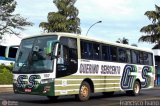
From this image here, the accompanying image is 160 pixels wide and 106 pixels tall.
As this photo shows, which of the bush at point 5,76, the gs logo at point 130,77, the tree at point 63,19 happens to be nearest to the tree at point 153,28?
the tree at point 63,19

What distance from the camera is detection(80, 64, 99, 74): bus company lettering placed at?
20.5 meters

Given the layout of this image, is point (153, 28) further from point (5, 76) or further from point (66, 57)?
point (66, 57)

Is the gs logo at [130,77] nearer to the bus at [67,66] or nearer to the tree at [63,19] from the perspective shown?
the bus at [67,66]

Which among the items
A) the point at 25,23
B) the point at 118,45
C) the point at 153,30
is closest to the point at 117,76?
the point at 118,45

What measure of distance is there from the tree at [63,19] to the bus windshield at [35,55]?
132ft

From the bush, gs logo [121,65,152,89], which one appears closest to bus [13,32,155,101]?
gs logo [121,65,152,89]

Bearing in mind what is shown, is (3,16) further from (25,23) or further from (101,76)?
(101,76)

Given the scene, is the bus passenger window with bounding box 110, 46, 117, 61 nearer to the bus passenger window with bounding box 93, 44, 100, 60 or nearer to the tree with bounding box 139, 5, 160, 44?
the bus passenger window with bounding box 93, 44, 100, 60

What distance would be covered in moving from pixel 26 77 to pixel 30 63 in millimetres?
634

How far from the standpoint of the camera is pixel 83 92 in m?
20.7

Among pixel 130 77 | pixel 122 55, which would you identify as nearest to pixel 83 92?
pixel 122 55

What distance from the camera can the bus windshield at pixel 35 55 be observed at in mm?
18672

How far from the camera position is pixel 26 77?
18953mm

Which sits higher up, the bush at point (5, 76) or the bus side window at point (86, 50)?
the bus side window at point (86, 50)
